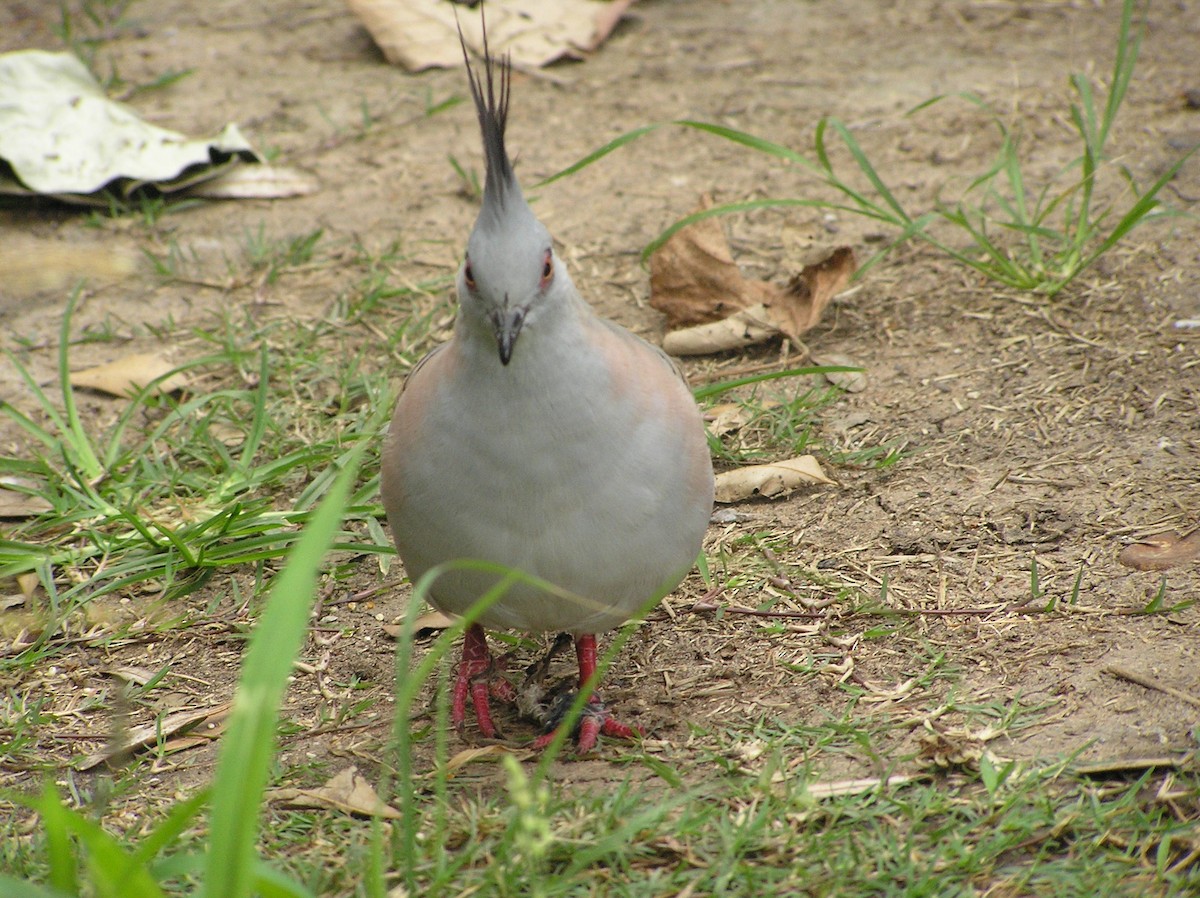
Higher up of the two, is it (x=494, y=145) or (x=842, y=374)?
(x=494, y=145)

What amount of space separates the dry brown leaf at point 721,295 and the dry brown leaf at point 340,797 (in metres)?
2.24

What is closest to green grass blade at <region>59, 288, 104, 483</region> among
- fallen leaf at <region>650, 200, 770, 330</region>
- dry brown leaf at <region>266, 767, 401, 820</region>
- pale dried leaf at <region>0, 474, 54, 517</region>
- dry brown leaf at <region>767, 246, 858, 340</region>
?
pale dried leaf at <region>0, 474, 54, 517</region>

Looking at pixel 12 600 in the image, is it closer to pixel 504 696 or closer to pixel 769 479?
pixel 504 696

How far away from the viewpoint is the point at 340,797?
2701 millimetres

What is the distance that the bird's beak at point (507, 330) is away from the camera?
2.64 meters

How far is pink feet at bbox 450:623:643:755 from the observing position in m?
3.01

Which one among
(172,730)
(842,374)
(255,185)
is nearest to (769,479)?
(842,374)

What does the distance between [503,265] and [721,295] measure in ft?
6.60

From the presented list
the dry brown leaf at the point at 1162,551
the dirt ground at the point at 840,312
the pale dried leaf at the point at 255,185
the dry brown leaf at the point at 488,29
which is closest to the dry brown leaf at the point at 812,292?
the dirt ground at the point at 840,312

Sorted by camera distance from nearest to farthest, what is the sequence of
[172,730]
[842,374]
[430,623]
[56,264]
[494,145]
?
[494,145] → [172,730] → [430,623] → [842,374] → [56,264]

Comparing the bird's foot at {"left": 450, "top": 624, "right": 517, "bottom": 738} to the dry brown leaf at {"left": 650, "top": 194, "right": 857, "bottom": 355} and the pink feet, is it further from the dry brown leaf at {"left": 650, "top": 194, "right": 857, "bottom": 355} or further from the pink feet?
the dry brown leaf at {"left": 650, "top": 194, "right": 857, "bottom": 355}

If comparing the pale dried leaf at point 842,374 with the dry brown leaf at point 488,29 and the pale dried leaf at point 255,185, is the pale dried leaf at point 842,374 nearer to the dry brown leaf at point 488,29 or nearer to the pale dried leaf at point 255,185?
the pale dried leaf at point 255,185

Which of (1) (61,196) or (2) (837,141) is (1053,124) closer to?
(2) (837,141)

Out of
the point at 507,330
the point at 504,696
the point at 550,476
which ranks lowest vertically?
the point at 504,696
